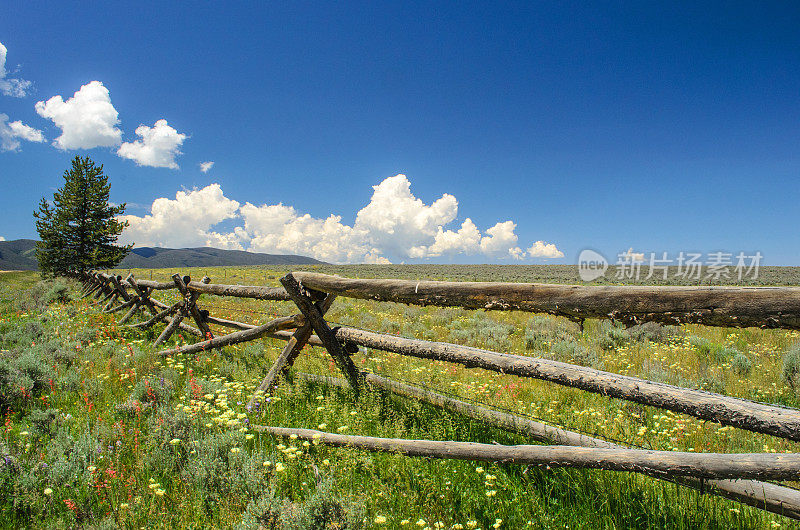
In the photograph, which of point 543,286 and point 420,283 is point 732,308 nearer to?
point 543,286

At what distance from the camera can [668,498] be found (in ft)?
8.62

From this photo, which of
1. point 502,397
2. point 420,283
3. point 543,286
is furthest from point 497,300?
point 502,397

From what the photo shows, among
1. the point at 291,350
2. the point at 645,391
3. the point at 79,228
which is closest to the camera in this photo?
the point at 645,391

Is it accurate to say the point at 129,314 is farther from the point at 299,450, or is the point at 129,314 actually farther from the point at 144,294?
the point at 299,450

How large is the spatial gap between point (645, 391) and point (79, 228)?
37000 mm

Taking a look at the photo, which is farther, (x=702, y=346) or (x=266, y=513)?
(x=702, y=346)

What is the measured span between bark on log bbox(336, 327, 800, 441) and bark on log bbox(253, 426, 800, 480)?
0.63 ft

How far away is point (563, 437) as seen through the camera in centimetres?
328

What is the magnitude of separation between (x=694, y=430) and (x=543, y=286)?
10.8ft

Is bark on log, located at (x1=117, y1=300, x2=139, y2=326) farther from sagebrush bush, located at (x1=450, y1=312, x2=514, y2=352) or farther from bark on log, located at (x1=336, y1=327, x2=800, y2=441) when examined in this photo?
bark on log, located at (x1=336, y1=327, x2=800, y2=441)

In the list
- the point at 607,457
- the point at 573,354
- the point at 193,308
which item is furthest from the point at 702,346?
the point at 193,308

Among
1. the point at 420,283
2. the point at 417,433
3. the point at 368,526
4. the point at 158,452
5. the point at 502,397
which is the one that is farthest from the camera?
the point at 502,397

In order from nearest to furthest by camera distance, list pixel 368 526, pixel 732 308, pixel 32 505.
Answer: pixel 732 308
pixel 368 526
pixel 32 505

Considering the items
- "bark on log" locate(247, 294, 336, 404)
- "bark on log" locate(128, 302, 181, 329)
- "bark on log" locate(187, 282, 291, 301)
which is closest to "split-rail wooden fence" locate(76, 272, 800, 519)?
"bark on log" locate(247, 294, 336, 404)
